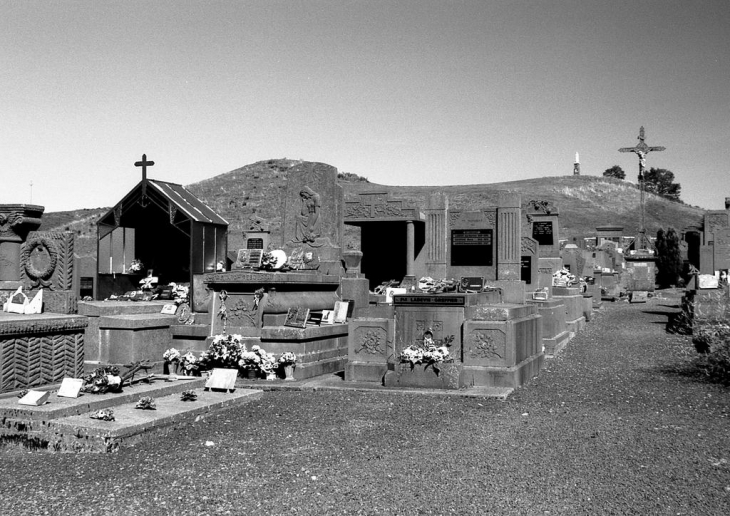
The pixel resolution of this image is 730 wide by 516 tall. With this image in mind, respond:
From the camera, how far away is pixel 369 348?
1021 cm

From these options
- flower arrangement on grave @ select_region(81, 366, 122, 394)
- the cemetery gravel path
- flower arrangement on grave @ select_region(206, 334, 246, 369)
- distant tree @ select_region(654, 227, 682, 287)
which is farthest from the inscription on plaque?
distant tree @ select_region(654, 227, 682, 287)

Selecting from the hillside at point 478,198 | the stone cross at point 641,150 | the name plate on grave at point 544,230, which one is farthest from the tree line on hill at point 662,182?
the name plate on grave at point 544,230

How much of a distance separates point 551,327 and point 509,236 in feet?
9.89

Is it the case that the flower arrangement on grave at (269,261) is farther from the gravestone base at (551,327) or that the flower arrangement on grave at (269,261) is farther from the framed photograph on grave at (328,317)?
the gravestone base at (551,327)

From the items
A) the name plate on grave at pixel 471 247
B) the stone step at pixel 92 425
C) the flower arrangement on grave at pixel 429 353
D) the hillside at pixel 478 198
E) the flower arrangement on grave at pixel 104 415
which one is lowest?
the stone step at pixel 92 425

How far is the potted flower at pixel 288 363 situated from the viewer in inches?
410

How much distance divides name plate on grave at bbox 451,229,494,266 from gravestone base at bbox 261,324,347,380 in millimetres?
7413

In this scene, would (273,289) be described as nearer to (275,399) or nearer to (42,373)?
(275,399)

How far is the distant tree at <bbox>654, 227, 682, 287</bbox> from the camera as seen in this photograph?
42219mm

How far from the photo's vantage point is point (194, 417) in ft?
23.8

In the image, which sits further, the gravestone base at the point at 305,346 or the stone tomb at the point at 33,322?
the gravestone base at the point at 305,346

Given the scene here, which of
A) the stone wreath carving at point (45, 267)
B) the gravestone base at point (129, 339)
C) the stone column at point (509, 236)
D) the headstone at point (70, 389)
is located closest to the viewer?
the headstone at point (70, 389)

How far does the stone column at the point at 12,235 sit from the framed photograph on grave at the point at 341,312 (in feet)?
15.3

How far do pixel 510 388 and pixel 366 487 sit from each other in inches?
189
